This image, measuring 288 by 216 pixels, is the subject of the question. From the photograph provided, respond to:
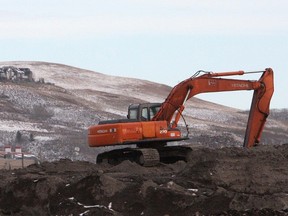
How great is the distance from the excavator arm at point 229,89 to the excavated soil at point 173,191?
383cm

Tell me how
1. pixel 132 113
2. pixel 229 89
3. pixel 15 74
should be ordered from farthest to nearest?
pixel 15 74 < pixel 132 113 < pixel 229 89

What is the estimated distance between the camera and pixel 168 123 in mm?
21578

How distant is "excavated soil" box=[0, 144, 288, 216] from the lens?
14422mm

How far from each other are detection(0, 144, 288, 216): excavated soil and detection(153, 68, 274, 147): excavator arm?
383 centimetres

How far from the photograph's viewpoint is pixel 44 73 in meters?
79.9

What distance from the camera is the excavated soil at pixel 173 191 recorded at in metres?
14.4

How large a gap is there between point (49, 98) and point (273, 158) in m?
44.9

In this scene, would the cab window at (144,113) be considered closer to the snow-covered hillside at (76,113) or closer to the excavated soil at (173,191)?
the excavated soil at (173,191)

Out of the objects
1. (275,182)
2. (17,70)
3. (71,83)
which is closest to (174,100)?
(275,182)

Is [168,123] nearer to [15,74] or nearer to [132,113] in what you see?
[132,113]

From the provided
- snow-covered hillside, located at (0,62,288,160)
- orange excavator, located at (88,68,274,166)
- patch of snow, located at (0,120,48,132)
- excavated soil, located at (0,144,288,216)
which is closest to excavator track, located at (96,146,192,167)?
orange excavator, located at (88,68,274,166)

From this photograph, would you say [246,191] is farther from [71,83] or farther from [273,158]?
[71,83]

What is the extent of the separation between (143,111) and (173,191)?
7499 millimetres

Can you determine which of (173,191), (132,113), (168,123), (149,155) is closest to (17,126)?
(132,113)
